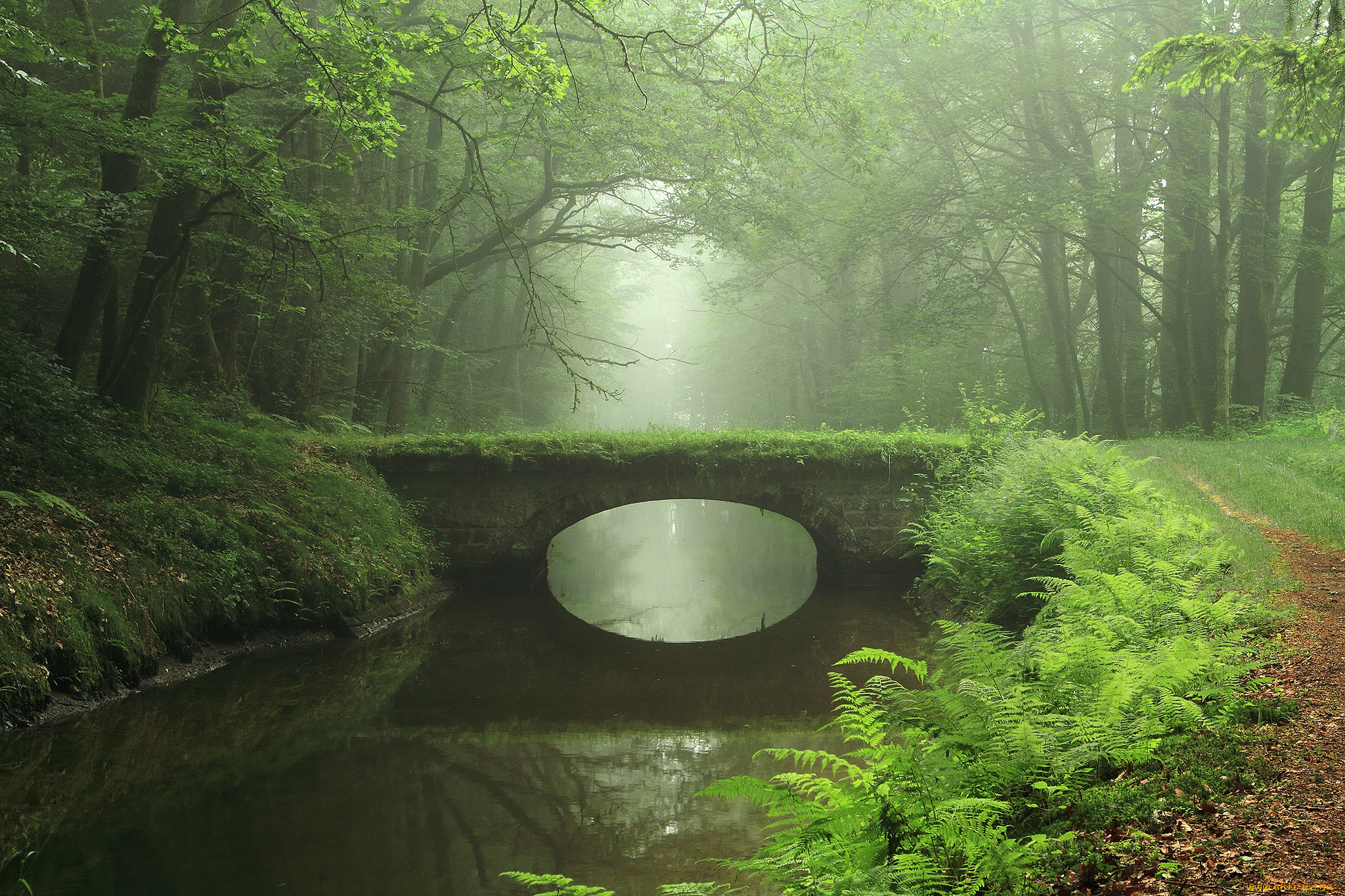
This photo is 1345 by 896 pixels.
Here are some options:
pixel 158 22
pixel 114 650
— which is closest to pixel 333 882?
pixel 114 650

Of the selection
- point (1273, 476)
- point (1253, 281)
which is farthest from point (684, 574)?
point (1253, 281)

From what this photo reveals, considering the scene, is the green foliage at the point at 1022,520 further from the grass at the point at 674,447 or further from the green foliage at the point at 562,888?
the green foliage at the point at 562,888

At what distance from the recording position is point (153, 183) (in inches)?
355

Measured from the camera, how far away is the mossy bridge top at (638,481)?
489 inches

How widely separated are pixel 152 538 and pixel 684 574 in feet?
38.6

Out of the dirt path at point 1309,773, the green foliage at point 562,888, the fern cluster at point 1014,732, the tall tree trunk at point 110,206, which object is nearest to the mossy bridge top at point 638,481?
the tall tree trunk at point 110,206

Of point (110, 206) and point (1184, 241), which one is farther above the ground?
point (1184, 241)

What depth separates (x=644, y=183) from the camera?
1759cm

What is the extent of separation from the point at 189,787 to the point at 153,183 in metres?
7.07

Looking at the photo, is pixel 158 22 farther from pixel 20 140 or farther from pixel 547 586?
pixel 547 586

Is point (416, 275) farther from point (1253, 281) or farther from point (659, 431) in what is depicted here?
point (1253, 281)

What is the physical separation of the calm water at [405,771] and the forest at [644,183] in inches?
145

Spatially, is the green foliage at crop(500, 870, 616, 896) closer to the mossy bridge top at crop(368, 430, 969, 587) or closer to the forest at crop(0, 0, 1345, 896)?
the forest at crop(0, 0, 1345, 896)

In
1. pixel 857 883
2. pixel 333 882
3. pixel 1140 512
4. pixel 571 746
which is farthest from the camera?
pixel 1140 512
